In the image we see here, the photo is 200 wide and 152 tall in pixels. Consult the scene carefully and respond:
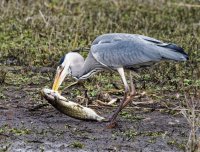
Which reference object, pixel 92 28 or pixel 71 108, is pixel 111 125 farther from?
pixel 92 28

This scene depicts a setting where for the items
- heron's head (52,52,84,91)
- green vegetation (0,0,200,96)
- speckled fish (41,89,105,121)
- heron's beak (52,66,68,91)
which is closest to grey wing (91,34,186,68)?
heron's head (52,52,84,91)

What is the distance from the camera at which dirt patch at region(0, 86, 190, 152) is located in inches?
272

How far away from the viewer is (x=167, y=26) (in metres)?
13.0

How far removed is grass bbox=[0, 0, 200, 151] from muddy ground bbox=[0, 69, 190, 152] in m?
0.35

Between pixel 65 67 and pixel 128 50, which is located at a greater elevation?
pixel 128 50

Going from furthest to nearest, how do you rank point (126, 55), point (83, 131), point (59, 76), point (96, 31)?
1. point (96, 31)
2. point (59, 76)
3. point (126, 55)
4. point (83, 131)

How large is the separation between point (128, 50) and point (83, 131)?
1.06 meters

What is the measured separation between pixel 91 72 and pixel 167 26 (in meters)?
5.04

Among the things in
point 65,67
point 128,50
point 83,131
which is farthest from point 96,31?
point 83,131

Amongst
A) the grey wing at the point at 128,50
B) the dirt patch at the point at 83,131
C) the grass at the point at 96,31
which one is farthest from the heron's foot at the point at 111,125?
the grey wing at the point at 128,50

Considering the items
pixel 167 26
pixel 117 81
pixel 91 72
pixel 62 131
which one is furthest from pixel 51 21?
pixel 62 131

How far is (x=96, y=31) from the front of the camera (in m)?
12.3

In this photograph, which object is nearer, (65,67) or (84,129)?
(84,129)

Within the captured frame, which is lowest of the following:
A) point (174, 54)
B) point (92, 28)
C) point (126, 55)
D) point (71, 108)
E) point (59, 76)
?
point (92, 28)
